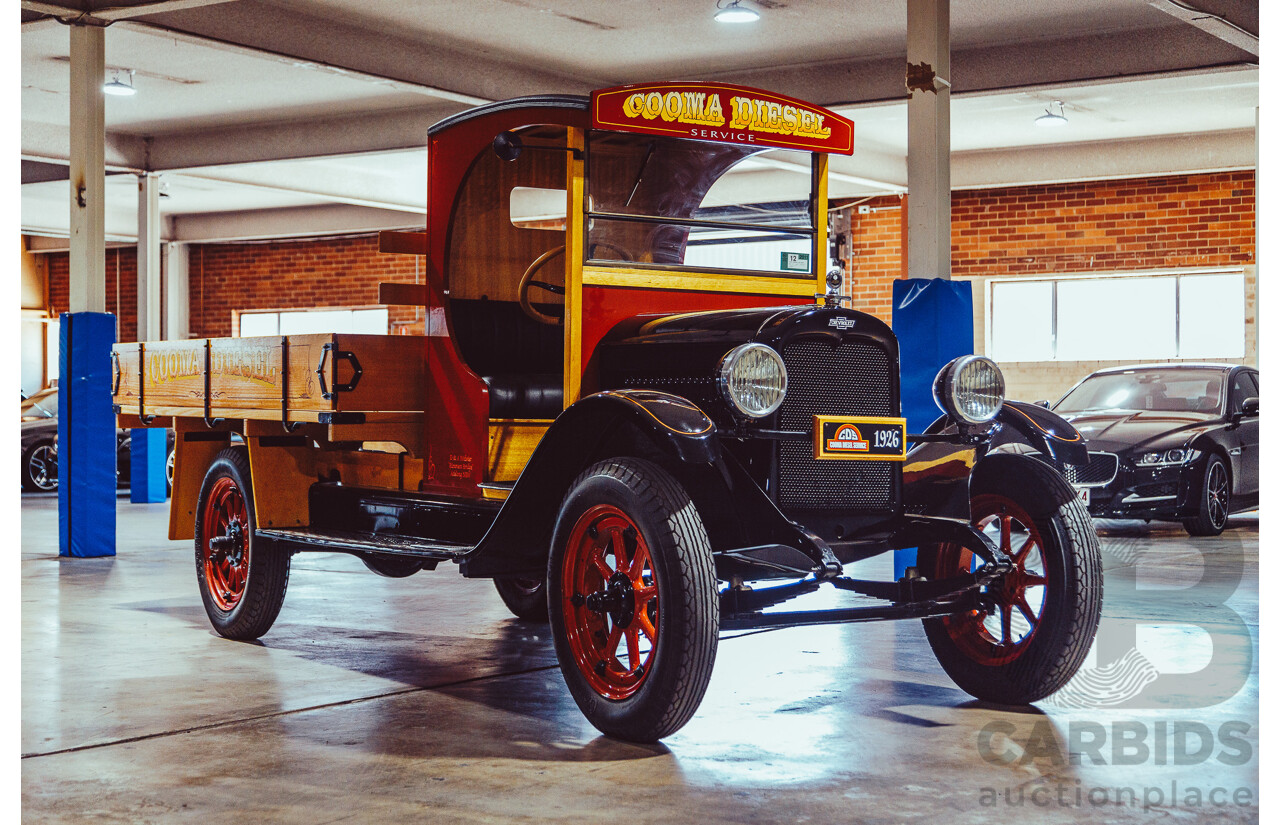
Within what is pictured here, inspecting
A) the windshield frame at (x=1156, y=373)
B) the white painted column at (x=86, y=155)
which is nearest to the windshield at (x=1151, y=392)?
the windshield frame at (x=1156, y=373)

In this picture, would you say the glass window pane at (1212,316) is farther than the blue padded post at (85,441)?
Yes

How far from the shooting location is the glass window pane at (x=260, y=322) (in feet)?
74.7

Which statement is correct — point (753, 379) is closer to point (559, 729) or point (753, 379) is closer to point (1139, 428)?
point (559, 729)

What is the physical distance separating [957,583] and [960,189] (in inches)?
526

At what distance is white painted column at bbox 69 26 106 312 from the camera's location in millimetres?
9516

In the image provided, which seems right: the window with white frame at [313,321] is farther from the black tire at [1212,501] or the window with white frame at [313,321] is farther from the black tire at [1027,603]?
the black tire at [1027,603]

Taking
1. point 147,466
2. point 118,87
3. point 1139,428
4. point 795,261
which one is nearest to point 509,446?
point 795,261

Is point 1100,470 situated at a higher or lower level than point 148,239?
lower

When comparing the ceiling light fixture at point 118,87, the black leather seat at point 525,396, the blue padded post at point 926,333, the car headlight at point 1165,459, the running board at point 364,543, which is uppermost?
the ceiling light fixture at point 118,87

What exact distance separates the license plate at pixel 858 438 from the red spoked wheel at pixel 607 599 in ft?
2.30

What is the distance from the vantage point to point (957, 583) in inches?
178

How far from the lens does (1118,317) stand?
1656 centimetres

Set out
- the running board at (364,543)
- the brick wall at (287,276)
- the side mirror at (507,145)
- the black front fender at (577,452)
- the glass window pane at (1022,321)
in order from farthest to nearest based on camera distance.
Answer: the brick wall at (287,276), the glass window pane at (1022,321), the side mirror at (507,145), the running board at (364,543), the black front fender at (577,452)

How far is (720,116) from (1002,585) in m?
1.98
